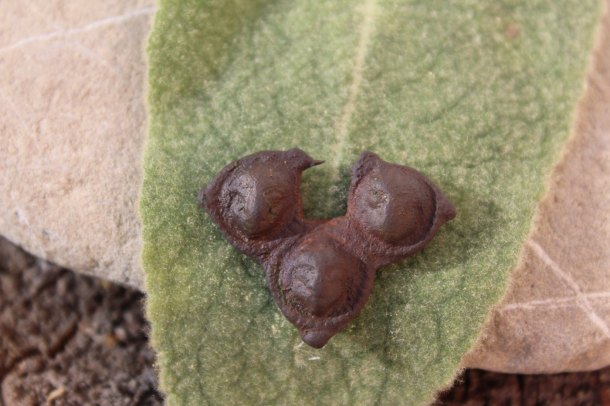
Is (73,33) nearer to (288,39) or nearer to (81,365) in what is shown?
(288,39)

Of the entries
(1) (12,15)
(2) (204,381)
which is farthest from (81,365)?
(1) (12,15)

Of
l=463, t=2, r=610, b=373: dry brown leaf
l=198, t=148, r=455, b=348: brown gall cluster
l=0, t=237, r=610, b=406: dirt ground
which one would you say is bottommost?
l=0, t=237, r=610, b=406: dirt ground

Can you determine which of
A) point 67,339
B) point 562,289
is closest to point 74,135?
point 67,339

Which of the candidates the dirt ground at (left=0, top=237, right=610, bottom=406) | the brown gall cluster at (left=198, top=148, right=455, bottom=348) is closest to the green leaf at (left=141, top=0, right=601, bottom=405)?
the brown gall cluster at (left=198, top=148, right=455, bottom=348)

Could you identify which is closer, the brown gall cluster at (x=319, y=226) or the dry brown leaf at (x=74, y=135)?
the brown gall cluster at (x=319, y=226)

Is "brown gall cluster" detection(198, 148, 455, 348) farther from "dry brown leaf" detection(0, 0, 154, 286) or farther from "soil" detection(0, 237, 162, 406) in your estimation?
"soil" detection(0, 237, 162, 406)

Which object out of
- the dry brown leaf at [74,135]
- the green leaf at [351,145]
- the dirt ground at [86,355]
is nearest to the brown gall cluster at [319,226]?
the green leaf at [351,145]

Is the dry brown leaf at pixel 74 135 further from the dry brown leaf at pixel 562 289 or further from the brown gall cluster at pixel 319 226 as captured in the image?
the dry brown leaf at pixel 562 289
